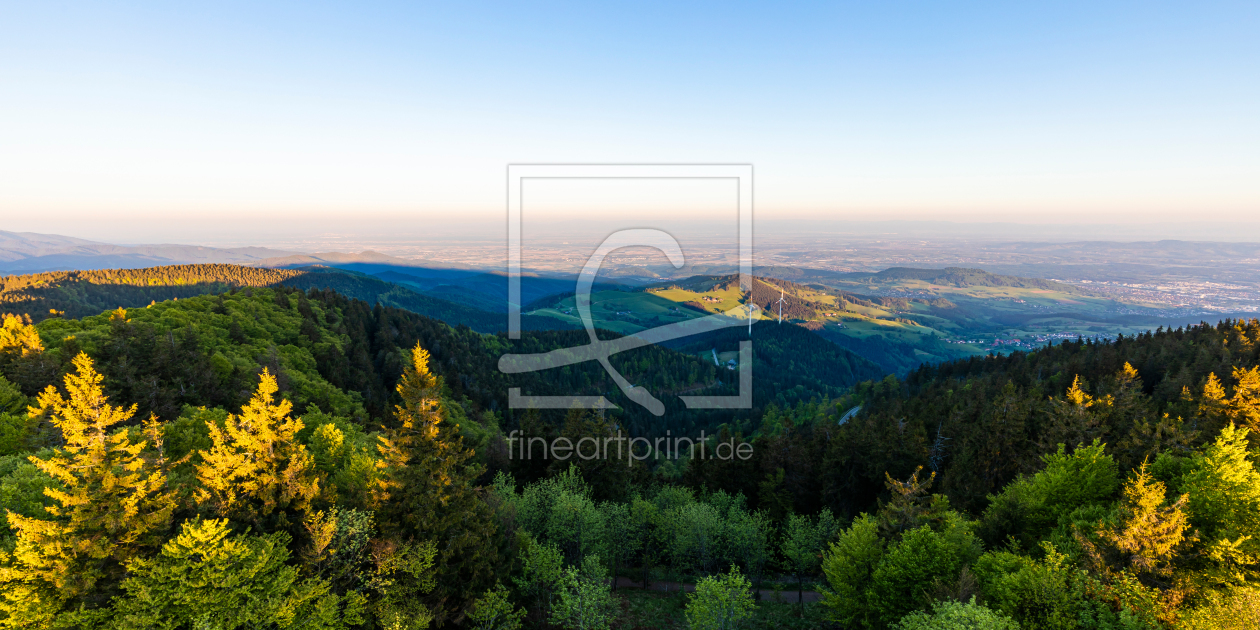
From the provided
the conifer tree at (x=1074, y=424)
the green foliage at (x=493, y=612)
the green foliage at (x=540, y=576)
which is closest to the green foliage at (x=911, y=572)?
the green foliage at (x=540, y=576)

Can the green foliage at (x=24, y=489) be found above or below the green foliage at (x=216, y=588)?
above

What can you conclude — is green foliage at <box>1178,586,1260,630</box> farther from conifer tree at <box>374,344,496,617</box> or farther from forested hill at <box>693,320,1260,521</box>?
conifer tree at <box>374,344,496,617</box>

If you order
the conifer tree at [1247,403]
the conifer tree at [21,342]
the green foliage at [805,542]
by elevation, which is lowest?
the green foliage at [805,542]

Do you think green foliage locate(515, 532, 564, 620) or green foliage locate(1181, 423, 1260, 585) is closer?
green foliage locate(1181, 423, 1260, 585)

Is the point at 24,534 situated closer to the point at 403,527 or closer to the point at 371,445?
the point at 403,527

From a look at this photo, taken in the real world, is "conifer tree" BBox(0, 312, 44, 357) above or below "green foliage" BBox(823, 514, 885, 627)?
above

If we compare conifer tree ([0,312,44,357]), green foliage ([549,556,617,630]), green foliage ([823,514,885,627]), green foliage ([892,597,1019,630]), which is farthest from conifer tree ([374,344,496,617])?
conifer tree ([0,312,44,357])

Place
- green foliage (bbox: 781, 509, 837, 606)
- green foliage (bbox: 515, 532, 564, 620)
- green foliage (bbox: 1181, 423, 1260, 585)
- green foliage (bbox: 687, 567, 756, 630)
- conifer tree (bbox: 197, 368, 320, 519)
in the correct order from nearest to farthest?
conifer tree (bbox: 197, 368, 320, 519), green foliage (bbox: 1181, 423, 1260, 585), green foliage (bbox: 687, 567, 756, 630), green foliage (bbox: 515, 532, 564, 620), green foliage (bbox: 781, 509, 837, 606)

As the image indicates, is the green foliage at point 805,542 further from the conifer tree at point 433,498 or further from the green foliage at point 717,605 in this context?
the conifer tree at point 433,498
